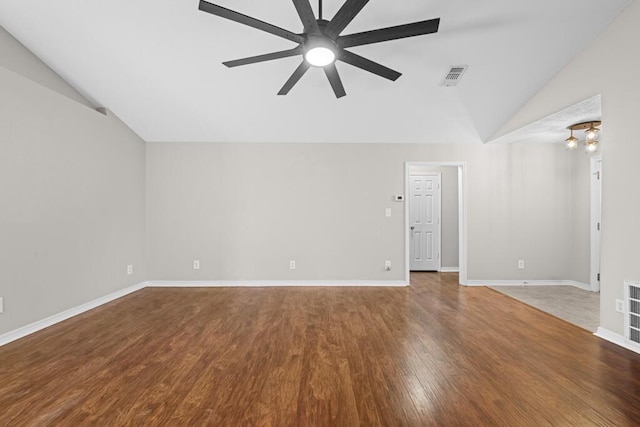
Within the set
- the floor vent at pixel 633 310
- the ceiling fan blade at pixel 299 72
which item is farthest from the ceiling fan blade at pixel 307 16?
the floor vent at pixel 633 310

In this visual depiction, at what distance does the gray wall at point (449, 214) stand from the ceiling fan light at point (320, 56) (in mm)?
4447

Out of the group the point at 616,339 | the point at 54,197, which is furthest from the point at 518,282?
the point at 54,197

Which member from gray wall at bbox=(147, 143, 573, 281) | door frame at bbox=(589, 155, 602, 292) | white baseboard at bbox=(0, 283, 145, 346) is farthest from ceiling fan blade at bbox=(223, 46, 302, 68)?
door frame at bbox=(589, 155, 602, 292)

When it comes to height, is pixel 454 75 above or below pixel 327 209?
above

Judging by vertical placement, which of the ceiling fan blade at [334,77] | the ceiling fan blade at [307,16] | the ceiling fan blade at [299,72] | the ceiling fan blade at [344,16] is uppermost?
the ceiling fan blade at [307,16]

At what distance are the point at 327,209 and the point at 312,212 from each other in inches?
9.5

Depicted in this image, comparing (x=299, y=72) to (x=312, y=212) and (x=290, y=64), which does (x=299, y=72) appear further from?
(x=312, y=212)

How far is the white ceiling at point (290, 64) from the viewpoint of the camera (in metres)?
2.60

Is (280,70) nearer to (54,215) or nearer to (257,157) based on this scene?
(257,157)

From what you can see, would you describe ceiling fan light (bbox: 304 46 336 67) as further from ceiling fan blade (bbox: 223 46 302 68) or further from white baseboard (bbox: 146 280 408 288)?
white baseboard (bbox: 146 280 408 288)

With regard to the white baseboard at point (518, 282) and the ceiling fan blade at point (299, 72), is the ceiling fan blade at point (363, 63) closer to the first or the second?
the ceiling fan blade at point (299, 72)

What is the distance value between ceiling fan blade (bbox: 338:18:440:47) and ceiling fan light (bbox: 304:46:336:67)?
0.10 metres

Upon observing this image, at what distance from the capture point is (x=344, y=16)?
1.78 meters

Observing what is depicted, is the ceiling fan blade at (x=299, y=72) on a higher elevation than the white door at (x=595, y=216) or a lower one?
higher
